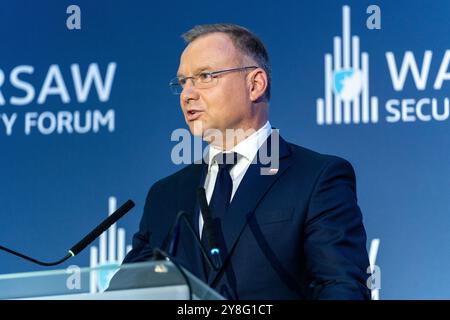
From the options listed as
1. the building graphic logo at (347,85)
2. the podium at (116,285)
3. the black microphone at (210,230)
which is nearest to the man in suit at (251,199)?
the black microphone at (210,230)

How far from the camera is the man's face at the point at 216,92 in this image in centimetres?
250

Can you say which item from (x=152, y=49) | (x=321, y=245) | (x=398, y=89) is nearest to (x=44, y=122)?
(x=152, y=49)

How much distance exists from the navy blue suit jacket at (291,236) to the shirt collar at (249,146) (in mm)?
96

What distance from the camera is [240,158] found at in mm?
2512

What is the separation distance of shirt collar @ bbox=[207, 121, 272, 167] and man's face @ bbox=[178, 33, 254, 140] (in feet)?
0.16

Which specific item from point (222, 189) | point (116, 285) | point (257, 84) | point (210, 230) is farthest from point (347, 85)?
point (116, 285)

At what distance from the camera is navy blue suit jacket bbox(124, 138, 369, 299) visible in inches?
84.2

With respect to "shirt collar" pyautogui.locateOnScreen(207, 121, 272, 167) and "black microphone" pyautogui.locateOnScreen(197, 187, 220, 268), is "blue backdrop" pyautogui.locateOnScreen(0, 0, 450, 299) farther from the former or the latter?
"black microphone" pyautogui.locateOnScreen(197, 187, 220, 268)

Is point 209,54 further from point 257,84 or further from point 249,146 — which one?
point 249,146

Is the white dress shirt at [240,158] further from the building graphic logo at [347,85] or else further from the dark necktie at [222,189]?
the building graphic logo at [347,85]

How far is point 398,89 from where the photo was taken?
10.5ft

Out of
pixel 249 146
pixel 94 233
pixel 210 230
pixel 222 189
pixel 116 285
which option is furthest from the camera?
pixel 249 146

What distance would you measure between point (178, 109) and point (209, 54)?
0.95 m

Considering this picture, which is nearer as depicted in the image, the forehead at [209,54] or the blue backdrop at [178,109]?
the forehead at [209,54]
